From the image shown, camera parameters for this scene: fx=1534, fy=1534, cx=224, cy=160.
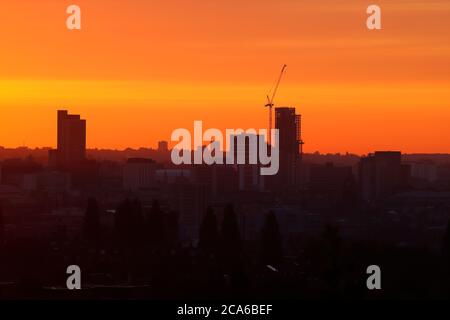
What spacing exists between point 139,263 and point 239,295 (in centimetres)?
1998

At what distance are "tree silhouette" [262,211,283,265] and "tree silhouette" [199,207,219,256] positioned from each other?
2422 millimetres

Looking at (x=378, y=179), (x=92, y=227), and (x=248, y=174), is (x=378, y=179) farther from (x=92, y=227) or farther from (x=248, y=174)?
(x=92, y=227)

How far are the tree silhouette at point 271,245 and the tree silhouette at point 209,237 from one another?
7.95ft

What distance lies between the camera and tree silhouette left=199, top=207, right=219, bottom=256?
75750mm

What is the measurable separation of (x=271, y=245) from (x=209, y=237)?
3514 mm

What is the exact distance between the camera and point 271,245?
3004 inches

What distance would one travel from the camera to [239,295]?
4500cm

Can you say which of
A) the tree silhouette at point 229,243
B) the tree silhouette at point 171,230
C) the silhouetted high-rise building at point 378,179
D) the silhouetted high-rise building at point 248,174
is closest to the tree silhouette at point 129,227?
the tree silhouette at point 171,230

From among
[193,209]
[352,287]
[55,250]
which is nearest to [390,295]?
[352,287]

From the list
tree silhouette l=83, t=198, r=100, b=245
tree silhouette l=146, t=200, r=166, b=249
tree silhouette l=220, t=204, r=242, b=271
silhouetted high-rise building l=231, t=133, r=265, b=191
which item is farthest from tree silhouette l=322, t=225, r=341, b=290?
silhouetted high-rise building l=231, t=133, r=265, b=191

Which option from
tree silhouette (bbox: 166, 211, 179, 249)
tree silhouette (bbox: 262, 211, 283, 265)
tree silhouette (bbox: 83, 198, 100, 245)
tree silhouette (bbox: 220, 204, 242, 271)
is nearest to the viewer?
tree silhouette (bbox: 220, 204, 242, 271)

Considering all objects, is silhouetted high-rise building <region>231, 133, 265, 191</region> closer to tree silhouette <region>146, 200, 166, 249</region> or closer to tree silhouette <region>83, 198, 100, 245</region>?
tree silhouette <region>83, 198, 100, 245</region>

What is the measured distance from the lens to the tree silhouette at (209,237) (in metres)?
75.8

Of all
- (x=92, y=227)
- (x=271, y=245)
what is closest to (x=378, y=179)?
(x=92, y=227)
